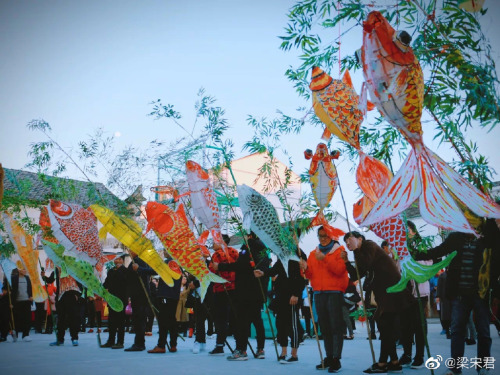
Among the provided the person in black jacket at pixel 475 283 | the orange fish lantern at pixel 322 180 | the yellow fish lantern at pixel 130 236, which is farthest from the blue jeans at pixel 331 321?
the yellow fish lantern at pixel 130 236

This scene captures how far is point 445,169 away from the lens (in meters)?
3.33

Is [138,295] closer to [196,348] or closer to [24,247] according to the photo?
[196,348]

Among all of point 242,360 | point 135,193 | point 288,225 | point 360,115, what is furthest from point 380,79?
point 135,193

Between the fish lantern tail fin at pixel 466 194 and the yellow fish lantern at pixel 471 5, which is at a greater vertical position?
the yellow fish lantern at pixel 471 5

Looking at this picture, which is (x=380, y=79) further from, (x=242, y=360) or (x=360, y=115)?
(x=242, y=360)

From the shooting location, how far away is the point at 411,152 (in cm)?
350

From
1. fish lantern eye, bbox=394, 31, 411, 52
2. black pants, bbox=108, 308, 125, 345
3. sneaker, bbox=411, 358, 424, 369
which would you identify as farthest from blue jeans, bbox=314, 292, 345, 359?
black pants, bbox=108, 308, 125, 345

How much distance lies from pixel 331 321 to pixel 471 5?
134 inches

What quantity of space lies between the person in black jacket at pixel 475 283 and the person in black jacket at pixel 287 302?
2090 mm

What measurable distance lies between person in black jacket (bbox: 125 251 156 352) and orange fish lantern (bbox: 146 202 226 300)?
4.70 feet

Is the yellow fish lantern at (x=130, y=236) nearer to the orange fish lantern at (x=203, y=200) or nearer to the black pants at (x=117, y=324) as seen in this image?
the orange fish lantern at (x=203, y=200)

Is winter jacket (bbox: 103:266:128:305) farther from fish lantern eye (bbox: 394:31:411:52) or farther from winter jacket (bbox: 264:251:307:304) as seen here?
fish lantern eye (bbox: 394:31:411:52)

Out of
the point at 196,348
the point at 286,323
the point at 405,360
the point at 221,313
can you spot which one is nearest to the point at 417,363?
the point at 405,360

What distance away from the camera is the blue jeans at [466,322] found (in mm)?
4188
